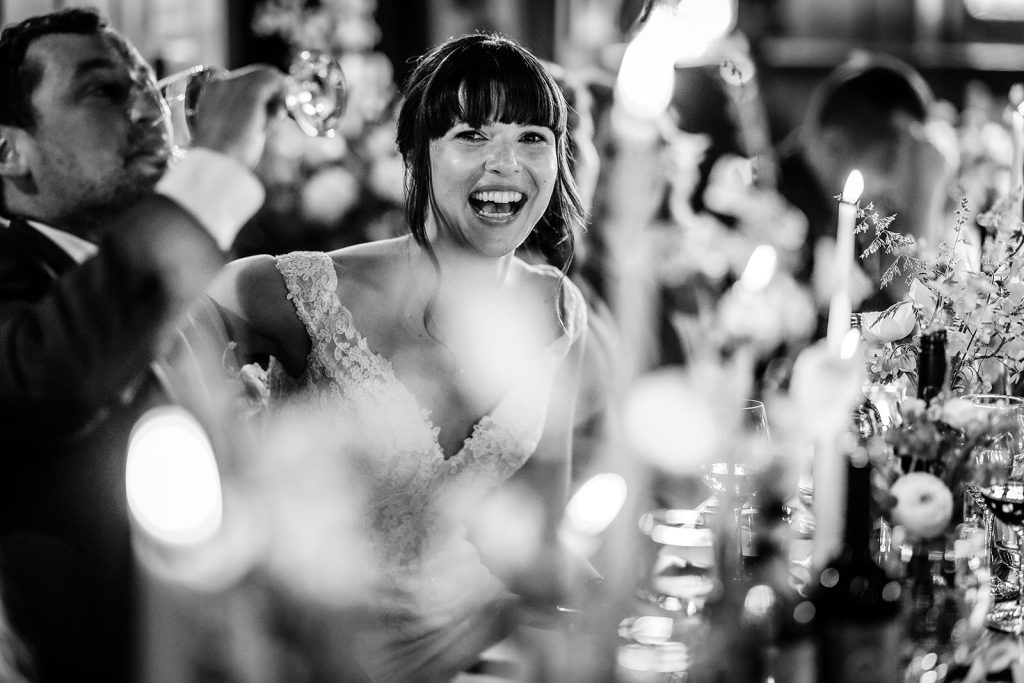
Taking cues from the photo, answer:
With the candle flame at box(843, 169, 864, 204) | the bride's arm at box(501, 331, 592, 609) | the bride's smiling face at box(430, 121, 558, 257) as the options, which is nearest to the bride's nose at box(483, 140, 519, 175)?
the bride's smiling face at box(430, 121, 558, 257)

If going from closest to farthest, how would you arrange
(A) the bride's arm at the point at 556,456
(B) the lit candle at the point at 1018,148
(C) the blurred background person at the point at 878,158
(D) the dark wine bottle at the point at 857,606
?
(D) the dark wine bottle at the point at 857,606, (B) the lit candle at the point at 1018,148, (A) the bride's arm at the point at 556,456, (C) the blurred background person at the point at 878,158

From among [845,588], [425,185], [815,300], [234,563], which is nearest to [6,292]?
[234,563]

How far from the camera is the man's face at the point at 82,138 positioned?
55.4 inches

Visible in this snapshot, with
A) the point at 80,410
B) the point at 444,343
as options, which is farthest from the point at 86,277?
the point at 444,343

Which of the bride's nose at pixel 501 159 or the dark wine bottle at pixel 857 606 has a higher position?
the bride's nose at pixel 501 159

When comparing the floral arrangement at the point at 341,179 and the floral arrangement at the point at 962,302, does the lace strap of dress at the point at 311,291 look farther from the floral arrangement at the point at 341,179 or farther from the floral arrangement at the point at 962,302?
the floral arrangement at the point at 341,179

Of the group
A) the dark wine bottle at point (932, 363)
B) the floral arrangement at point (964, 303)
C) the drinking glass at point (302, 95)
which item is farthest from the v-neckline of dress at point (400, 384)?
the dark wine bottle at point (932, 363)

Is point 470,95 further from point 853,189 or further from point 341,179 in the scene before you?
point 341,179

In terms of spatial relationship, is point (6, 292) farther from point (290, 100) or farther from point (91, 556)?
point (290, 100)

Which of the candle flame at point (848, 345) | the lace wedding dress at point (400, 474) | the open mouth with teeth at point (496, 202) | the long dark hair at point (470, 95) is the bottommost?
the lace wedding dress at point (400, 474)

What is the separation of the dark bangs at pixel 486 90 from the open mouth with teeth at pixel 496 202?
4.8 inches

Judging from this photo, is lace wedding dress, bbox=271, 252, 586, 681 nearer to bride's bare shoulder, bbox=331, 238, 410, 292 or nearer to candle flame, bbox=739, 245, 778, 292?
bride's bare shoulder, bbox=331, 238, 410, 292

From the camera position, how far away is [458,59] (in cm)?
178

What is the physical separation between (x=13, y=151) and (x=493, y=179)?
76cm
